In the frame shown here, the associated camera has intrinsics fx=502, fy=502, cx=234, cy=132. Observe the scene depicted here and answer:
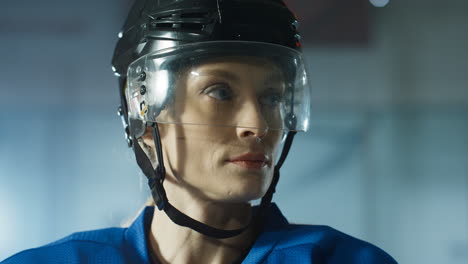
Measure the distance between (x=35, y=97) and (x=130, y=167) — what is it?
0.61 metres

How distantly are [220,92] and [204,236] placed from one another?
0.34m

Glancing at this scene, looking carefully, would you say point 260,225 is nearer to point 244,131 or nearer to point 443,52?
point 244,131

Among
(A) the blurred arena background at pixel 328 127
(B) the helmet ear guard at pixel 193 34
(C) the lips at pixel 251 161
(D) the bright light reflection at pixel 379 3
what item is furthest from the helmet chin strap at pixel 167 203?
(D) the bright light reflection at pixel 379 3

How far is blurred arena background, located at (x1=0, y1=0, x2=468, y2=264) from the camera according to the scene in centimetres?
242

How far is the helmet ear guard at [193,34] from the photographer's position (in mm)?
1104

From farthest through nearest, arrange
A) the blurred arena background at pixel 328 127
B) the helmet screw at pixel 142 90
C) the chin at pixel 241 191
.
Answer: the blurred arena background at pixel 328 127 < the helmet screw at pixel 142 90 < the chin at pixel 241 191

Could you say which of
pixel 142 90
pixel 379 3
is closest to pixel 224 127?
pixel 142 90

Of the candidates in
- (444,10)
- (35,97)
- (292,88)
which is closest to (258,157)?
(292,88)

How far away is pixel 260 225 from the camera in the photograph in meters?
1.22

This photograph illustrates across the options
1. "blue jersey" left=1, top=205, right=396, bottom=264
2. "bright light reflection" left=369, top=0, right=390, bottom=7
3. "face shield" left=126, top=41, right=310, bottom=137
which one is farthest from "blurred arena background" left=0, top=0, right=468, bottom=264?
"face shield" left=126, top=41, right=310, bottom=137

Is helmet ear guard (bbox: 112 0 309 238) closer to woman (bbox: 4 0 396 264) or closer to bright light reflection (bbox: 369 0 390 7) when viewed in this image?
woman (bbox: 4 0 396 264)

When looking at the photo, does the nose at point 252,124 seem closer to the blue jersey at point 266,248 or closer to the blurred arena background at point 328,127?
the blue jersey at point 266,248

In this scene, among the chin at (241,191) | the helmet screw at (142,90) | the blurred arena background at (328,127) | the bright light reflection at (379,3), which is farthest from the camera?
the bright light reflection at (379,3)

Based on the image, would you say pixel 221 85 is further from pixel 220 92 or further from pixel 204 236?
pixel 204 236
